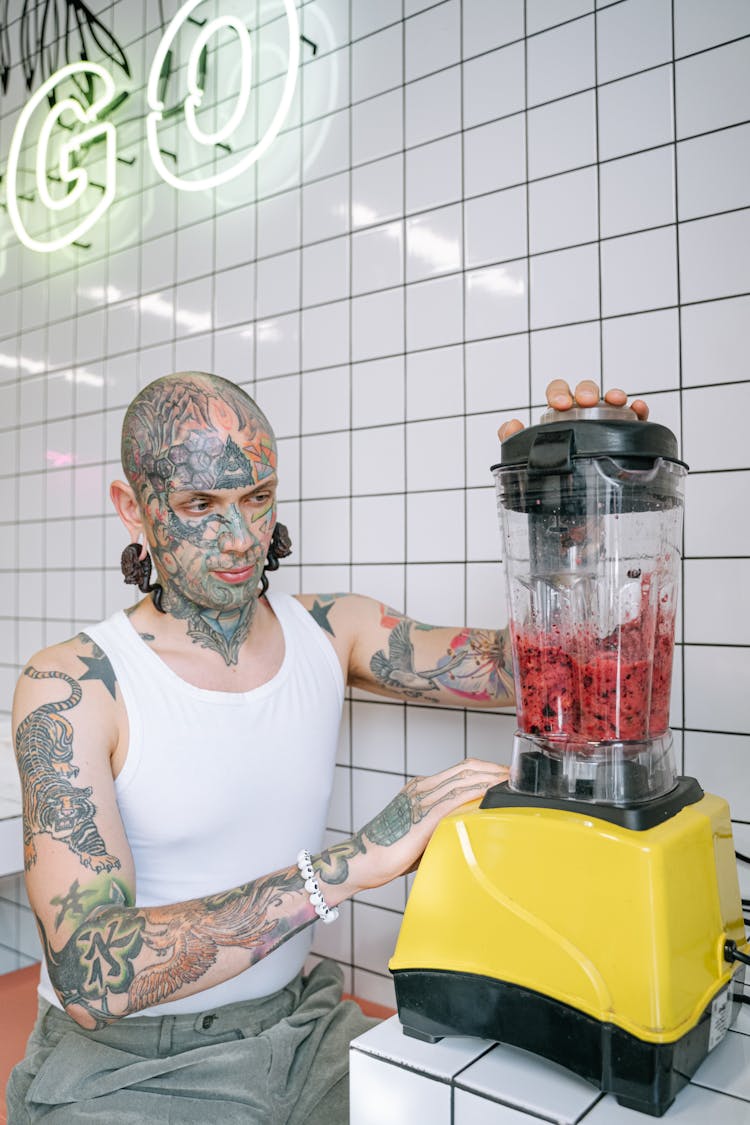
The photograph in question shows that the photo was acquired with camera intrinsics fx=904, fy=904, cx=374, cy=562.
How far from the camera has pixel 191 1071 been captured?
120cm

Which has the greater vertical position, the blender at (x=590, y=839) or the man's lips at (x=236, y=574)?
the man's lips at (x=236, y=574)

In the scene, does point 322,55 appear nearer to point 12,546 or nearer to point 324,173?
point 324,173

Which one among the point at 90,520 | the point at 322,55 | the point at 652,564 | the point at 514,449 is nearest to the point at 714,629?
the point at 652,564

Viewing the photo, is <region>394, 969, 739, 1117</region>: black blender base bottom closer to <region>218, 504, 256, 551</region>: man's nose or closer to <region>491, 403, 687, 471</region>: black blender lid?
<region>491, 403, 687, 471</region>: black blender lid

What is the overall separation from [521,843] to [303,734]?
642 mm

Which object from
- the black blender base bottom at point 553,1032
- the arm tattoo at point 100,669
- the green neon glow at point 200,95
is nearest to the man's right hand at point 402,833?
the black blender base bottom at point 553,1032

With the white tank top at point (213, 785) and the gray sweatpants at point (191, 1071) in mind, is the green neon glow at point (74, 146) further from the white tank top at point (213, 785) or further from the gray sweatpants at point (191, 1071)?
the gray sweatpants at point (191, 1071)

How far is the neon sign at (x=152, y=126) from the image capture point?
191 cm

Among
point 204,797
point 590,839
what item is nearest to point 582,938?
point 590,839

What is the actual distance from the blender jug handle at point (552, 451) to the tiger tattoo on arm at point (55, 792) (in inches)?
28.1

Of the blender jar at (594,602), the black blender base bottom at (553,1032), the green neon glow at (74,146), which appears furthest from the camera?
the green neon glow at (74,146)

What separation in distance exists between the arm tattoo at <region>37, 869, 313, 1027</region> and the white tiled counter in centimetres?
19

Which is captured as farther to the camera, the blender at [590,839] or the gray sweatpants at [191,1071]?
the gray sweatpants at [191,1071]

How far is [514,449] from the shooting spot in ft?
3.06
